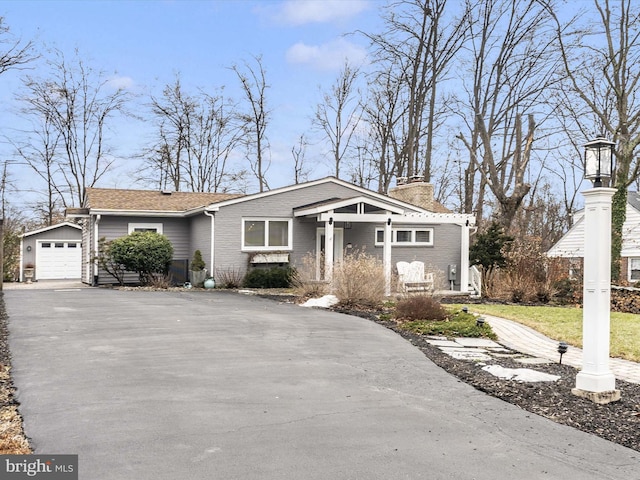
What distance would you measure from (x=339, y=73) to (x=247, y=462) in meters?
28.7

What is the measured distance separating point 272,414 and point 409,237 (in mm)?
16872

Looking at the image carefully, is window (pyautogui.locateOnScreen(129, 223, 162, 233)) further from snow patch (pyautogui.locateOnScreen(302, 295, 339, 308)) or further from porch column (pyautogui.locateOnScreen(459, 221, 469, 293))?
porch column (pyautogui.locateOnScreen(459, 221, 469, 293))

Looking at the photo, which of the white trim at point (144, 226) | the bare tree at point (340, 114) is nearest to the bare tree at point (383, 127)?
the bare tree at point (340, 114)

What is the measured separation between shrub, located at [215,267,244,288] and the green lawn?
781 cm

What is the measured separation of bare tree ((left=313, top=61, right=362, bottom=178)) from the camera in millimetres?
30516

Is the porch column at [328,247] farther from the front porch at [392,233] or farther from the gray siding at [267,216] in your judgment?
the gray siding at [267,216]

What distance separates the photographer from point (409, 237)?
69.5ft

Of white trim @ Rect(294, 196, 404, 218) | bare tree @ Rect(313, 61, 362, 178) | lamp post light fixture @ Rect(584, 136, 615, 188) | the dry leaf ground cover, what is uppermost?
bare tree @ Rect(313, 61, 362, 178)

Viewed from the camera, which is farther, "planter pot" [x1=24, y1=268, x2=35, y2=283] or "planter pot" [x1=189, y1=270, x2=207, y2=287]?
"planter pot" [x1=24, y1=268, x2=35, y2=283]

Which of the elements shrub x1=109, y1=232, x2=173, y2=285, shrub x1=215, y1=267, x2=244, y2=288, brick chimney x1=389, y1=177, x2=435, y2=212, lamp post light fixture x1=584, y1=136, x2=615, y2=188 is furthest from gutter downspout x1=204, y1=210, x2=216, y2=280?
lamp post light fixture x1=584, y1=136, x2=615, y2=188

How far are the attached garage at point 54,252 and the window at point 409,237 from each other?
47.0 ft

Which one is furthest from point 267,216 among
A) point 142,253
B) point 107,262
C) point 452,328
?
point 452,328

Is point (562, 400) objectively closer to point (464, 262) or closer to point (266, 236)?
point (464, 262)

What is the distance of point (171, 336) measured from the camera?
8.55m
